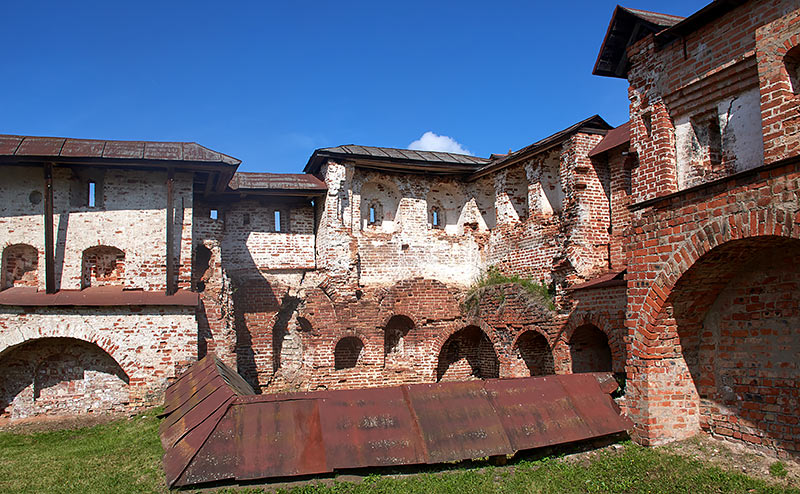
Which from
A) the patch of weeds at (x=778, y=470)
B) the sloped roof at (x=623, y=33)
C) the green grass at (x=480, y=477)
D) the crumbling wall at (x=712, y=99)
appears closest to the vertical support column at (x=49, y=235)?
the green grass at (x=480, y=477)

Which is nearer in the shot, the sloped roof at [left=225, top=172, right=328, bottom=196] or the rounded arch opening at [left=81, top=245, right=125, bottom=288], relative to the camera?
the rounded arch opening at [left=81, top=245, right=125, bottom=288]

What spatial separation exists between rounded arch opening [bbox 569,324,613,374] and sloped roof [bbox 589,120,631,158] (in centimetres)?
403

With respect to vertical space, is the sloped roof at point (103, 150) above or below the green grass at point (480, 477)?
above

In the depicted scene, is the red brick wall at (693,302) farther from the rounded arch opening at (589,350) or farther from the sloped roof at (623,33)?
the rounded arch opening at (589,350)

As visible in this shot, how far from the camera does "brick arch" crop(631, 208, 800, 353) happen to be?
6265mm

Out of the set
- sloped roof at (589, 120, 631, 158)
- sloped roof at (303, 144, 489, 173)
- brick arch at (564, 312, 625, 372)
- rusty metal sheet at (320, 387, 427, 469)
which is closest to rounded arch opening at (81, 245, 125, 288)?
sloped roof at (303, 144, 489, 173)

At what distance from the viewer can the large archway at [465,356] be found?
17047mm

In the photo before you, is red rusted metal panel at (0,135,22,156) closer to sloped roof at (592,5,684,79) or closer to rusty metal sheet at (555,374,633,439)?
sloped roof at (592,5,684,79)

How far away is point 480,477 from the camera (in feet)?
21.4

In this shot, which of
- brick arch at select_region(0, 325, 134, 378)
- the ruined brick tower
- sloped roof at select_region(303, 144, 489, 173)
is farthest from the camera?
sloped roof at select_region(303, 144, 489, 173)

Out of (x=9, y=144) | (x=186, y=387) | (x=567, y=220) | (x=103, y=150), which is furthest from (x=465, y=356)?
(x=9, y=144)

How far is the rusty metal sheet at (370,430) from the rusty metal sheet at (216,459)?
964 millimetres

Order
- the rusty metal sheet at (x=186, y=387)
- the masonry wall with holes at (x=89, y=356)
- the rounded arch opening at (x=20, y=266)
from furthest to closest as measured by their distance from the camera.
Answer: the rounded arch opening at (x=20, y=266)
the masonry wall with holes at (x=89, y=356)
the rusty metal sheet at (x=186, y=387)

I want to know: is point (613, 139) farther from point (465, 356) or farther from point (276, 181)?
point (276, 181)
